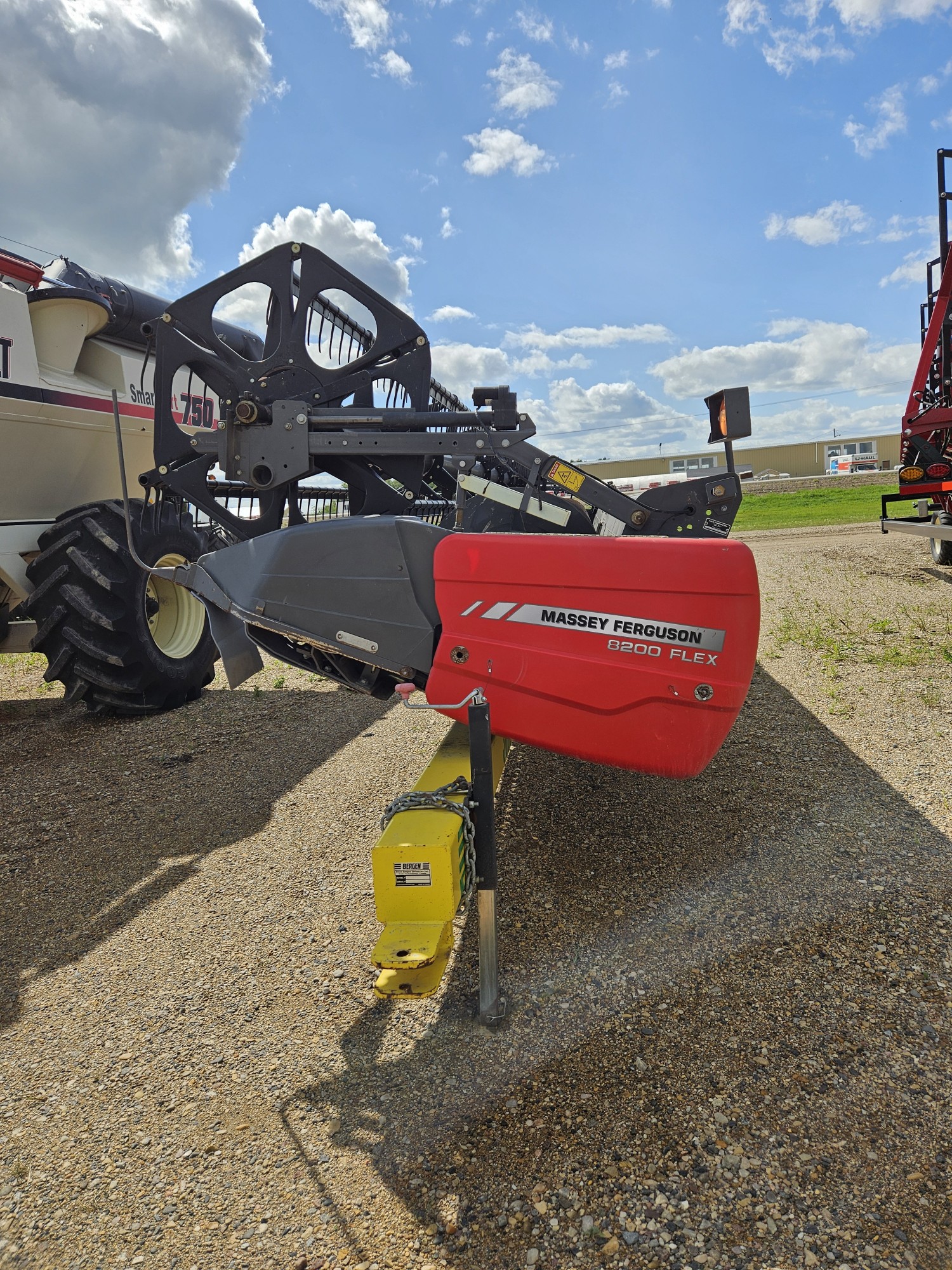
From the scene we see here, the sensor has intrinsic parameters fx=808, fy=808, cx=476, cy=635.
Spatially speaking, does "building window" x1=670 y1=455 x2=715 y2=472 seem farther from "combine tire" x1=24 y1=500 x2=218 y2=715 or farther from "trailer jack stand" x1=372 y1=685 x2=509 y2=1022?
"trailer jack stand" x1=372 y1=685 x2=509 y2=1022

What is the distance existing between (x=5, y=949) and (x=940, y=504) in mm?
9433

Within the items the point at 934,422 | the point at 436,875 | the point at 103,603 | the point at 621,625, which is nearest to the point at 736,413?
the point at 621,625

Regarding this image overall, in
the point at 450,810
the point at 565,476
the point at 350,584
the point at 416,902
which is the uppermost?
the point at 565,476

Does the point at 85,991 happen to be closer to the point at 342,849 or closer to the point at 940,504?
the point at 342,849

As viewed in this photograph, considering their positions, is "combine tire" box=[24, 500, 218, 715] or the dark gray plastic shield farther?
"combine tire" box=[24, 500, 218, 715]

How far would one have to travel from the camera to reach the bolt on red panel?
89.4 inches

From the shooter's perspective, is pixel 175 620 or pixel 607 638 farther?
pixel 175 620

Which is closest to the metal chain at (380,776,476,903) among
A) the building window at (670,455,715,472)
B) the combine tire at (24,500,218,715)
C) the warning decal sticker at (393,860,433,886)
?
the warning decal sticker at (393,860,433,886)

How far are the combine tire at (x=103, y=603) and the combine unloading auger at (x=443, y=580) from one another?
114 centimetres

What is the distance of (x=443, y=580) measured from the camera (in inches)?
100

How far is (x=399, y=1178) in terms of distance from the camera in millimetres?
1732

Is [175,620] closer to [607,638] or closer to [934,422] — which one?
[607,638]

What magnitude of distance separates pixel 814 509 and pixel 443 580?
78.4 ft

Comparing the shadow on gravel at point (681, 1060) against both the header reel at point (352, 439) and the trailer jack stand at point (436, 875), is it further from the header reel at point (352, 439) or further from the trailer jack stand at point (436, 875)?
the header reel at point (352, 439)
